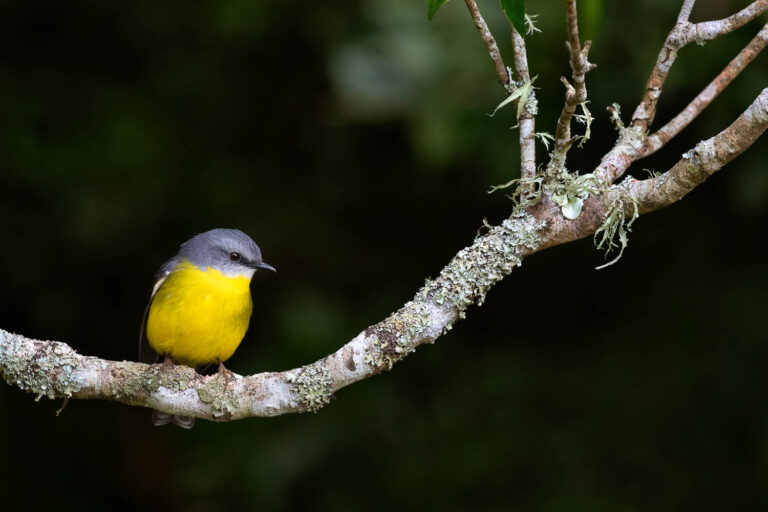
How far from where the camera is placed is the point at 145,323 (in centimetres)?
429

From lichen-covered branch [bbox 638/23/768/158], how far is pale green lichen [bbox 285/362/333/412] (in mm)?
1285

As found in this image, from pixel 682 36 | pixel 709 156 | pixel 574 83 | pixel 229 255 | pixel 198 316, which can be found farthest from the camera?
pixel 229 255

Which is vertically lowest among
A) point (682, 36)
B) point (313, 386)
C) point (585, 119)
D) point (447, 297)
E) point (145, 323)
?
point (313, 386)

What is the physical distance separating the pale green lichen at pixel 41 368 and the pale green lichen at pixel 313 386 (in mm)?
769

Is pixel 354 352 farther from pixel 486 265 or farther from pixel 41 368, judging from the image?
pixel 41 368

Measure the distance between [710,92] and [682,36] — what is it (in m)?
0.21

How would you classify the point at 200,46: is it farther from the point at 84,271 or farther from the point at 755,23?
the point at 755,23

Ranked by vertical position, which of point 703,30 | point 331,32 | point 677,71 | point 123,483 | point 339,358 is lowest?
point 339,358

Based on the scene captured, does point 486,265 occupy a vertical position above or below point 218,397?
above

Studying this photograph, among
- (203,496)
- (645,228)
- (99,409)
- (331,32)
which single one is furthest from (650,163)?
(99,409)

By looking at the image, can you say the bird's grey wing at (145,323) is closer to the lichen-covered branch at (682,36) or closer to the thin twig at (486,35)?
the thin twig at (486,35)

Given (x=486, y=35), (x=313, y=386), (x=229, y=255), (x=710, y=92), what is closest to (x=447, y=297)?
(x=313, y=386)

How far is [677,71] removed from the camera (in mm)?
4605

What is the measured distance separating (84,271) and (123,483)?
1.57m
